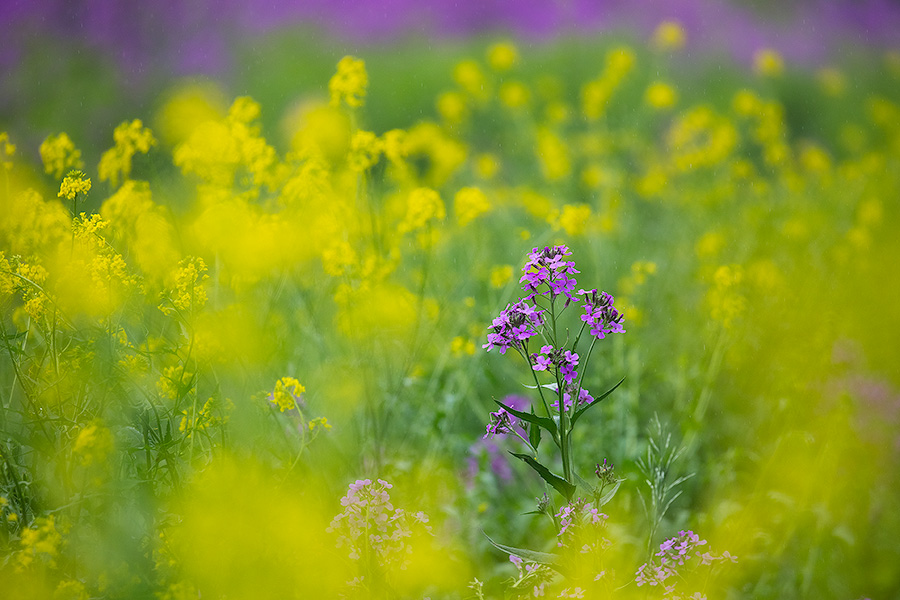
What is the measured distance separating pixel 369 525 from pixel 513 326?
472mm

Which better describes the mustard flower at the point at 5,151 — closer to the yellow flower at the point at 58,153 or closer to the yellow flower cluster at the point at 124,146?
the yellow flower at the point at 58,153

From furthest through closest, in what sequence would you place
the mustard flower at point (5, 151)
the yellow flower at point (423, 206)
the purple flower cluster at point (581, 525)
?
the yellow flower at point (423, 206) → the mustard flower at point (5, 151) → the purple flower cluster at point (581, 525)

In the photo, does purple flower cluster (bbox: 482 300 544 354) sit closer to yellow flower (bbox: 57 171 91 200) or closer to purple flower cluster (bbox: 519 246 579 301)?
purple flower cluster (bbox: 519 246 579 301)

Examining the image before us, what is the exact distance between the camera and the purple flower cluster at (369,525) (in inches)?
58.4

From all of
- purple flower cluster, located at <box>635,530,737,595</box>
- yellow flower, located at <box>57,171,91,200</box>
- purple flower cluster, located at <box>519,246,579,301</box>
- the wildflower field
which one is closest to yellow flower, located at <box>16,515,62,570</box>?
the wildflower field

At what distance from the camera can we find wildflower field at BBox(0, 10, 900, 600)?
5.11 feet

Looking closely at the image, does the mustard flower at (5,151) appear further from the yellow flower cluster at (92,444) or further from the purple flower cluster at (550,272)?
the purple flower cluster at (550,272)

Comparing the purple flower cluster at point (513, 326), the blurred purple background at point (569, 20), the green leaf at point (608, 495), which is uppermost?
the blurred purple background at point (569, 20)

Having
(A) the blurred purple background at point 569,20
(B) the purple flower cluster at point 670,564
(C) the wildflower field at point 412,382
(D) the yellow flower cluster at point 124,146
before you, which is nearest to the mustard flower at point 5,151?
(C) the wildflower field at point 412,382

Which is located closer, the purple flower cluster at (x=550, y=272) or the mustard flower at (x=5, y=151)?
the purple flower cluster at (x=550, y=272)

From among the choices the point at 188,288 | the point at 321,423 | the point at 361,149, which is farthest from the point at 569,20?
the point at 188,288

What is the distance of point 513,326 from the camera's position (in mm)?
1372

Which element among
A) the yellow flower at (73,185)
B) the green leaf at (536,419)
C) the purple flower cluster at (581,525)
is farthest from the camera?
the yellow flower at (73,185)

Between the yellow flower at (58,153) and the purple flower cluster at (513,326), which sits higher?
the yellow flower at (58,153)
